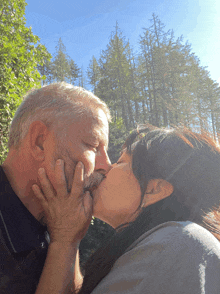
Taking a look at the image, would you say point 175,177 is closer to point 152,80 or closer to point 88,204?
point 88,204

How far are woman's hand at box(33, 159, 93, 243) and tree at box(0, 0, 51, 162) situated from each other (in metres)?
2.93

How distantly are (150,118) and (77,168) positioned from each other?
28490mm

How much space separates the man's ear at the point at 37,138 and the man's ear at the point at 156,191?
83 cm

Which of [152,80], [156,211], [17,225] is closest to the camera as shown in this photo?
[17,225]

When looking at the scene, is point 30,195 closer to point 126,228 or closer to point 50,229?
point 50,229

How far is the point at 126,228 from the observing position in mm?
1772

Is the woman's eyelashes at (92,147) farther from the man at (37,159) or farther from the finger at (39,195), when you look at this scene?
the finger at (39,195)

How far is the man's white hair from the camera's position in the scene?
58.6 inches

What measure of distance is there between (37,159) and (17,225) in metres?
0.45

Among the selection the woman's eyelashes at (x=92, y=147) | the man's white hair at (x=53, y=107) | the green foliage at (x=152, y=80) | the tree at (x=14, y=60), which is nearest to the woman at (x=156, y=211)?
the woman's eyelashes at (x=92, y=147)

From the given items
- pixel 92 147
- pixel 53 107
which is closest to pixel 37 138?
pixel 53 107

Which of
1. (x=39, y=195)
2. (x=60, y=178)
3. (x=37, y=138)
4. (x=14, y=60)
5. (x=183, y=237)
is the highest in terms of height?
(x=14, y=60)

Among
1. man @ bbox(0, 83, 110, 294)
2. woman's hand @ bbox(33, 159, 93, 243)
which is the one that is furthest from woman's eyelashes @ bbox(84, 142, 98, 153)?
woman's hand @ bbox(33, 159, 93, 243)

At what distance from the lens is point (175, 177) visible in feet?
4.95
